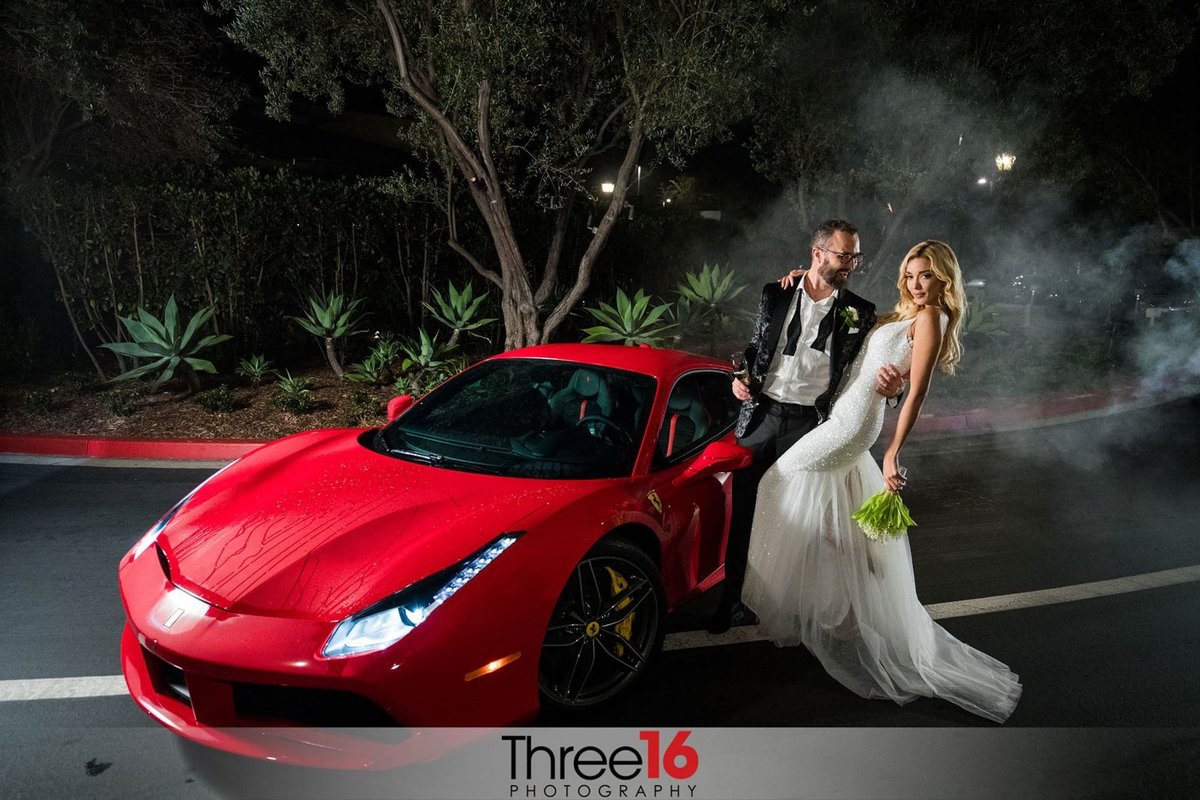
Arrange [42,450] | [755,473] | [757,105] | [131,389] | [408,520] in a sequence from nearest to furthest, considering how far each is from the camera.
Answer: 1. [408,520]
2. [755,473]
3. [42,450]
4. [131,389]
5. [757,105]

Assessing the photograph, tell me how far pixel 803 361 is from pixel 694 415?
21.9 inches

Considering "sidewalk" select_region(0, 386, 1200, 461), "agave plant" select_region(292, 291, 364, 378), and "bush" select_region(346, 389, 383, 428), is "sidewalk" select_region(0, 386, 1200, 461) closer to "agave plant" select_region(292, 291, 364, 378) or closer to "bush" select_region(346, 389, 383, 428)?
"bush" select_region(346, 389, 383, 428)

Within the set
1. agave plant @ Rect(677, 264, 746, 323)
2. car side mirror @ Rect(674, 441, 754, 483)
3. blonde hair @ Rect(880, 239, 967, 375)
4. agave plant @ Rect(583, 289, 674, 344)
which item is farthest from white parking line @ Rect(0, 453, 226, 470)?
agave plant @ Rect(677, 264, 746, 323)

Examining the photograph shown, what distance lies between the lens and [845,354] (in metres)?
3.68

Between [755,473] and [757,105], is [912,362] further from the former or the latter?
[757,105]

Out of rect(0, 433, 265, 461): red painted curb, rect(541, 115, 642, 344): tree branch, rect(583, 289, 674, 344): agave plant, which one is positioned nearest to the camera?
rect(0, 433, 265, 461): red painted curb

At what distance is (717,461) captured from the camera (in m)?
3.53

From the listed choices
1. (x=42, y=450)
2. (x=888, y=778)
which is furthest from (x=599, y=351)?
(x=42, y=450)

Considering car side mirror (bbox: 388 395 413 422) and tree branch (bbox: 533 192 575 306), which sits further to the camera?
tree branch (bbox: 533 192 575 306)

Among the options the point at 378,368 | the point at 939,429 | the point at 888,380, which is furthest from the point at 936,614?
the point at 378,368

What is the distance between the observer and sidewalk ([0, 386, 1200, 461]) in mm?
7211

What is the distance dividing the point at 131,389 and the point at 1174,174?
98.3 feet

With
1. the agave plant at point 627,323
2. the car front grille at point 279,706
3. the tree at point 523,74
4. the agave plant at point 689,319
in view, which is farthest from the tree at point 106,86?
the car front grille at point 279,706

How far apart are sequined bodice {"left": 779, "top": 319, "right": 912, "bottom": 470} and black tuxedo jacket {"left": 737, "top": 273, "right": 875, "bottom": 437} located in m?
0.05
